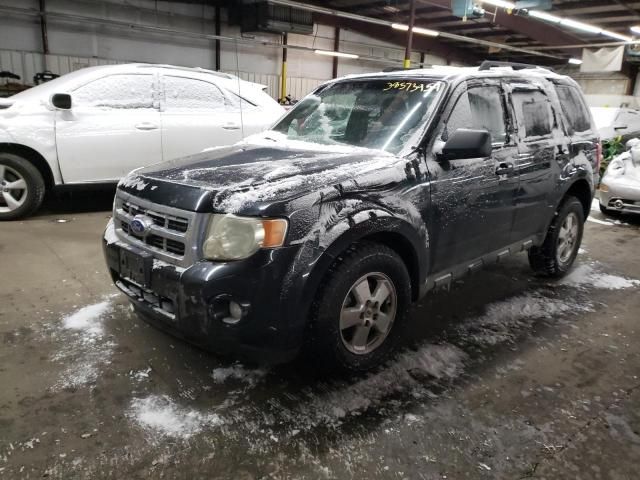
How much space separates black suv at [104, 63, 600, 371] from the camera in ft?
6.95

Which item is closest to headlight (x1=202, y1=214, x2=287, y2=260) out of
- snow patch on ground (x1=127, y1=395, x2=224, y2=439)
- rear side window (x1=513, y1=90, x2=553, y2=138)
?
snow patch on ground (x1=127, y1=395, x2=224, y2=439)

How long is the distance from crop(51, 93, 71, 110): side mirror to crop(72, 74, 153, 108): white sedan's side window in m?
0.20

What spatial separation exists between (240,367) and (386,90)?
1.96 metres

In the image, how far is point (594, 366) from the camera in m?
2.86

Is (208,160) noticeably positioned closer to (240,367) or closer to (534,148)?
(240,367)

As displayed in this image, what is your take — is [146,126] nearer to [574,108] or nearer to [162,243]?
[162,243]

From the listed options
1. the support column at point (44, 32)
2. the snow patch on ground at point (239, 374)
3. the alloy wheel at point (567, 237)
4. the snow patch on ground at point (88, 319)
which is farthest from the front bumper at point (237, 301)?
the support column at point (44, 32)

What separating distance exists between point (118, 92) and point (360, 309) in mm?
4434

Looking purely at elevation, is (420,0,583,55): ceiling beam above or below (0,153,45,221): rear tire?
above

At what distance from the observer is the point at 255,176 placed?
2328mm

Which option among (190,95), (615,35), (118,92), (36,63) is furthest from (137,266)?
(615,35)

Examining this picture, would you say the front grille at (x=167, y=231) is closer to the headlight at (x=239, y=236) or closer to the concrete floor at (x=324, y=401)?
the headlight at (x=239, y=236)

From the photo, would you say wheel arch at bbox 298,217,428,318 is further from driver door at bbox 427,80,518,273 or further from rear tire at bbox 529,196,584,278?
rear tire at bbox 529,196,584,278

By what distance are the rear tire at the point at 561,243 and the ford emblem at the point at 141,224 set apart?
10.5 ft
